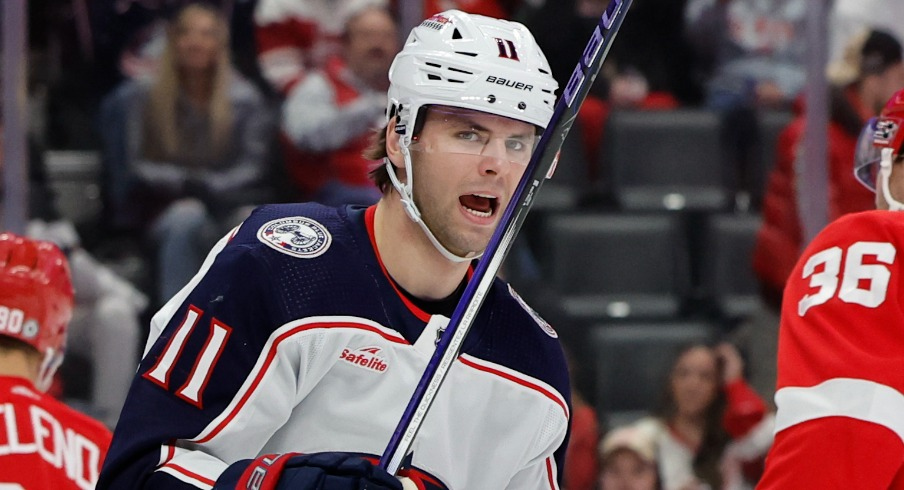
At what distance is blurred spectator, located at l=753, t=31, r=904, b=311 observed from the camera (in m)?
4.18

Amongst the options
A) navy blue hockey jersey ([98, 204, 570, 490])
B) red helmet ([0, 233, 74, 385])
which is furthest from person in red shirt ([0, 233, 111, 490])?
navy blue hockey jersey ([98, 204, 570, 490])

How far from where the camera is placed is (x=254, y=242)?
196cm

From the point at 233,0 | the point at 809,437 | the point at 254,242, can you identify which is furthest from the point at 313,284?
the point at 233,0

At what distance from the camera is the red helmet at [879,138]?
2156 millimetres

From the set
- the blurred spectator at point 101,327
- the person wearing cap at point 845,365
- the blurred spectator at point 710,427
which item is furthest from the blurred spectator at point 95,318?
the person wearing cap at point 845,365

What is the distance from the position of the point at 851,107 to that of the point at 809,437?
256 centimetres

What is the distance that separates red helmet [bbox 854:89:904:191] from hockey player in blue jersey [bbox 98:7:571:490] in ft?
1.69

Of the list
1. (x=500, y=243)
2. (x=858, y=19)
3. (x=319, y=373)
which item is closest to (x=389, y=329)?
(x=319, y=373)

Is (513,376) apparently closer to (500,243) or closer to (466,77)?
(500,243)

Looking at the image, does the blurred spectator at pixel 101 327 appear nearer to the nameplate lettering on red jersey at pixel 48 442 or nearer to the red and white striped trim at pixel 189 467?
the nameplate lettering on red jersey at pixel 48 442

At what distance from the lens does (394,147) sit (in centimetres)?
213

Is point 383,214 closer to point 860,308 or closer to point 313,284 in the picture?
point 313,284

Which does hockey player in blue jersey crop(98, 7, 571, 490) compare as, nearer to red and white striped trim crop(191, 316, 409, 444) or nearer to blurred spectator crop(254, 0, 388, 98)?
red and white striped trim crop(191, 316, 409, 444)

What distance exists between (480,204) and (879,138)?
0.63 metres
